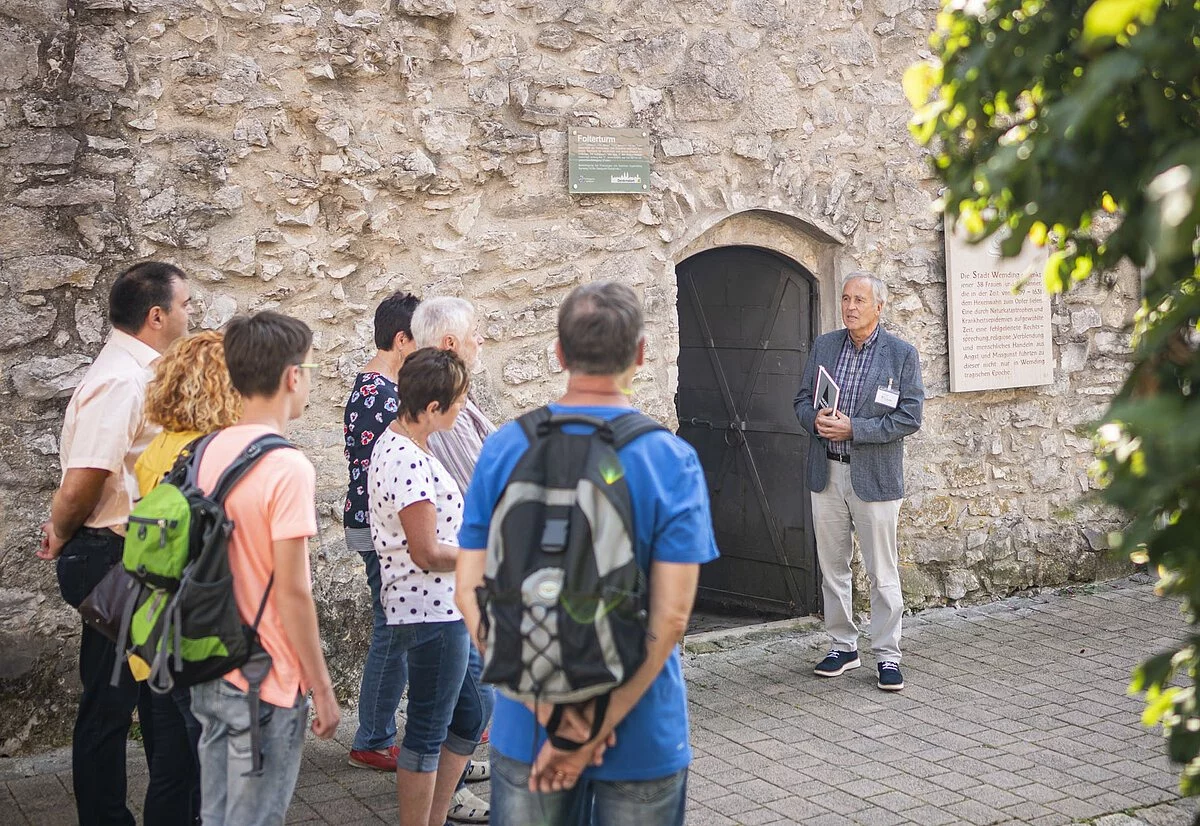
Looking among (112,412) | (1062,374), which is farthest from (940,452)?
(112,412)

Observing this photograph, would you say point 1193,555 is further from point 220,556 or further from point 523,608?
point 220,556

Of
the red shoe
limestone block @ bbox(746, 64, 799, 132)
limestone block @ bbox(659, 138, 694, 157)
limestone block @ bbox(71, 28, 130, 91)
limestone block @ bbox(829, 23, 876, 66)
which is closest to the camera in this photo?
the red shoe

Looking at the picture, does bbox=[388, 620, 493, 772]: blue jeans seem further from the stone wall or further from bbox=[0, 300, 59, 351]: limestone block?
bbox=[0, 300, 59, 351]: limestone block

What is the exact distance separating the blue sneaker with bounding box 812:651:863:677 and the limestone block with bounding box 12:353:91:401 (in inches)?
142

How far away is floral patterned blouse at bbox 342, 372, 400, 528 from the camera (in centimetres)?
436

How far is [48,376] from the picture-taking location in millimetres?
4938

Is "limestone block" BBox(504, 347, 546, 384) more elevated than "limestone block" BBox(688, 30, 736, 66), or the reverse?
"limestone block" BBox(688, 30, 736, 66)

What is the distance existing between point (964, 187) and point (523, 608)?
114cm

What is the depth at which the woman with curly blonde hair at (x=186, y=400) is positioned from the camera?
11.1ft

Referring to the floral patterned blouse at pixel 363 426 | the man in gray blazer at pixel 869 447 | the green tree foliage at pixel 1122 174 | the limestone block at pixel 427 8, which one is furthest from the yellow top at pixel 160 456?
the man in gray blazer at pixel 869 447

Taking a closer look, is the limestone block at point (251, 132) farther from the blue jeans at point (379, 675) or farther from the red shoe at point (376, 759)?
the red shoe at point (376, 759)

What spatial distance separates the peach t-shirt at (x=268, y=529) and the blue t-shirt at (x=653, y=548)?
520 millimetres

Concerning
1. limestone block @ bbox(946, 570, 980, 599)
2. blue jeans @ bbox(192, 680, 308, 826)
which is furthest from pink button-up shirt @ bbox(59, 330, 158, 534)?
limestone block @ bbox(946, 570, 980, 599)

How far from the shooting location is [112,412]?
3689 mm
